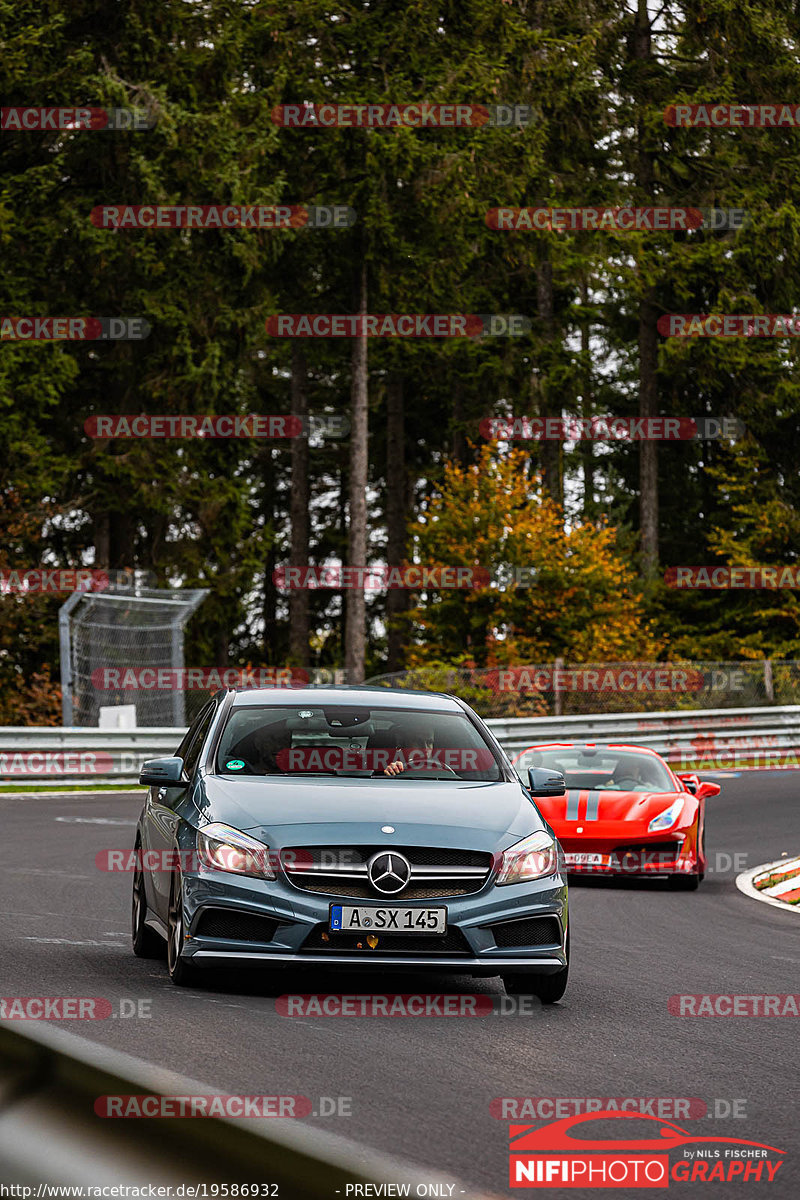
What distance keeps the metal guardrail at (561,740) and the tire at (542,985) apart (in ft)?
52.9

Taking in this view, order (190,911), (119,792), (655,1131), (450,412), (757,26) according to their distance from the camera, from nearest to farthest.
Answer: (655,1131) → (190,911) → (119,792) → (757,26) → (450,412)

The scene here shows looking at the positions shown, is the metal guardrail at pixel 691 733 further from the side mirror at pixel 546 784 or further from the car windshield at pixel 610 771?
the side mirror at pixel 546 784

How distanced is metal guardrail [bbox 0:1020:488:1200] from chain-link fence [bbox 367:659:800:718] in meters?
26.8

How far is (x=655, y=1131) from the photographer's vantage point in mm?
5359

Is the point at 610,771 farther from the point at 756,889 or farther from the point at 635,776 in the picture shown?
the point at 756,889

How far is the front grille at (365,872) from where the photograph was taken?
24.7 feet

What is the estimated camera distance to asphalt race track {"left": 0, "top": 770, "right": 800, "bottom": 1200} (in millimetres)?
5355

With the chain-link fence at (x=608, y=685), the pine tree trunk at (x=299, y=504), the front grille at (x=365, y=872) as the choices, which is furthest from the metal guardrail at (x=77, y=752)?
the pine tree trunk at (x=299, y=504)

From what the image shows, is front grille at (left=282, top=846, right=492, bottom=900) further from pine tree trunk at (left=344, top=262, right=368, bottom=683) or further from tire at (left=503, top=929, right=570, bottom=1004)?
pine tree trunk at (left=344, top=262, right=368, bottom=683)

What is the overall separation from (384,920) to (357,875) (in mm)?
221

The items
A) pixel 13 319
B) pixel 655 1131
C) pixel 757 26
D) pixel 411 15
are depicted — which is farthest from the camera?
pixel 757 26

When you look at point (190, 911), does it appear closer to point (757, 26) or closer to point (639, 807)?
point (639, 807)

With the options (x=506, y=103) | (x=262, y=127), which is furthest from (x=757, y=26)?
(x=262, y=127)

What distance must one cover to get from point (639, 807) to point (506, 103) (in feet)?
98.6
